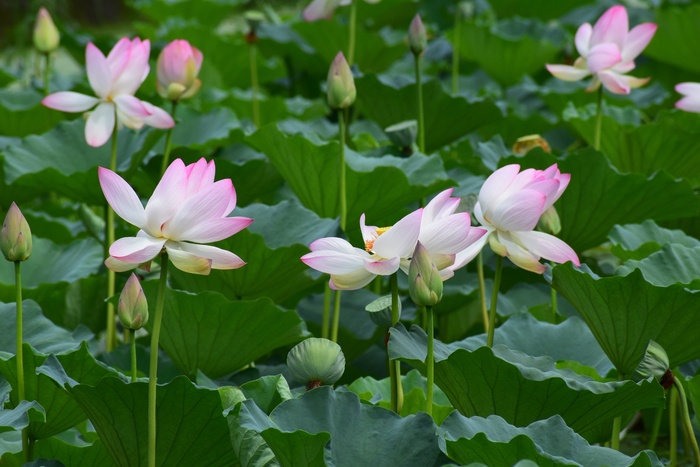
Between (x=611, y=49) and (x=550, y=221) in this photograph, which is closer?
(x=550, y=221)

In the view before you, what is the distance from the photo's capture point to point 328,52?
2.45m

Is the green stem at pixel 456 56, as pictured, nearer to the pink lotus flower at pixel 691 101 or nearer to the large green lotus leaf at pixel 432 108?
the large green lotus leaf at pixel 432 108

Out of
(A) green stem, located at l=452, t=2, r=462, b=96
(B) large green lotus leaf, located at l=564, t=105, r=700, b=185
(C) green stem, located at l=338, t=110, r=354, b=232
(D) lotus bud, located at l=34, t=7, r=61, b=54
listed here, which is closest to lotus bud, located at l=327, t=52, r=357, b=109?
(C) green stem, located at l=338, t=110, r=354, b=232

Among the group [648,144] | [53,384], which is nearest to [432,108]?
[648,144]

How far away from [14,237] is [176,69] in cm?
Answer: 59

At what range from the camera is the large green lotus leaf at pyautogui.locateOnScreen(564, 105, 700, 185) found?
167cm

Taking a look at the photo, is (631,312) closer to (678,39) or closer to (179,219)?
(179,219)

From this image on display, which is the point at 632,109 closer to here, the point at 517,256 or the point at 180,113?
the point at 180,113

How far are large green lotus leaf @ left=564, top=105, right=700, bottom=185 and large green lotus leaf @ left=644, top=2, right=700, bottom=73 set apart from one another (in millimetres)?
520

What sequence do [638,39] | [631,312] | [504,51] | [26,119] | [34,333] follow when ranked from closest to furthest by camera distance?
[631,312]
[34,333]
[638,39]
[26,119]
[504,51]

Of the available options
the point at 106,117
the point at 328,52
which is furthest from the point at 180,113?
the point at 328,52

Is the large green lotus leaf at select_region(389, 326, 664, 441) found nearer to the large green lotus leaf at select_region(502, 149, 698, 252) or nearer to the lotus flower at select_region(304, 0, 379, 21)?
the large green lotus leaf at select_region(502, 149, 698, 252)

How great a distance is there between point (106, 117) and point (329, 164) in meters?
0.31

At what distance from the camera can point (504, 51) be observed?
2.44 m
